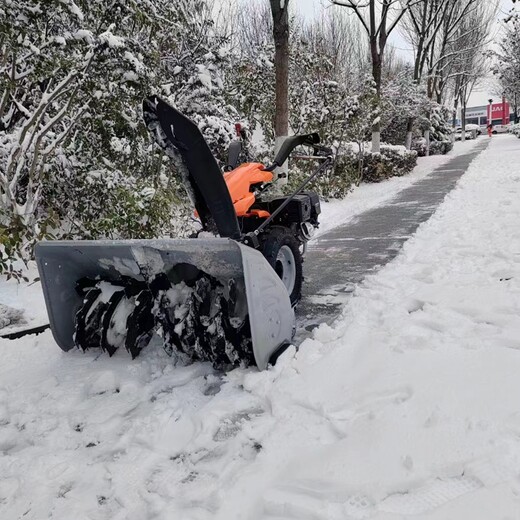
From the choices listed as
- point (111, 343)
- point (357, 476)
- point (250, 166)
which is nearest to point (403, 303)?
point (250, 166)

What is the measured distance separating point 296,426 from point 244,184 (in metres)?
1.72

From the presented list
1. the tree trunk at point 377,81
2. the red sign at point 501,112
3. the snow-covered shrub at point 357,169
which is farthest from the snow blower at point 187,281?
the red sign at point 501,112

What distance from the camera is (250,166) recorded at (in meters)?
3.26

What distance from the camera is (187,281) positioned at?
2.73m

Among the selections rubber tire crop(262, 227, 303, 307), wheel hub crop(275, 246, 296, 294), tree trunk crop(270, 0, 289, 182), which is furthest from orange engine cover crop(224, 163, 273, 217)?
tree trunk crop(270, 0, 289, 182)

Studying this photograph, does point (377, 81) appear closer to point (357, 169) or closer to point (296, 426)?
point (357, 169)

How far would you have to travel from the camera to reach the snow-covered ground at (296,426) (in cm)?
159

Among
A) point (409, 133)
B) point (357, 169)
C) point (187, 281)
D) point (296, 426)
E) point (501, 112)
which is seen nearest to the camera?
point (296, 426)

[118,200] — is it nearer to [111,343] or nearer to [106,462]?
[111,343]

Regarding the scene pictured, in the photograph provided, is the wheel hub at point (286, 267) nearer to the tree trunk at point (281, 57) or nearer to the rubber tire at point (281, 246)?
the rubber tire at point (281, 246)

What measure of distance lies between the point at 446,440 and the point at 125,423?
146 cm

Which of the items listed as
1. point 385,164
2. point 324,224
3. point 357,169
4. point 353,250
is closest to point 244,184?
point 353,250

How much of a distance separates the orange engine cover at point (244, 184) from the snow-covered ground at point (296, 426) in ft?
3.28

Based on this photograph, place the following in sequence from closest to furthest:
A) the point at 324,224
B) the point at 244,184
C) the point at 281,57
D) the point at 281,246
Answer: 1. the point at 244,184
2. the point at 281,246
3. the point at 324,224
4. the point at 281,57
